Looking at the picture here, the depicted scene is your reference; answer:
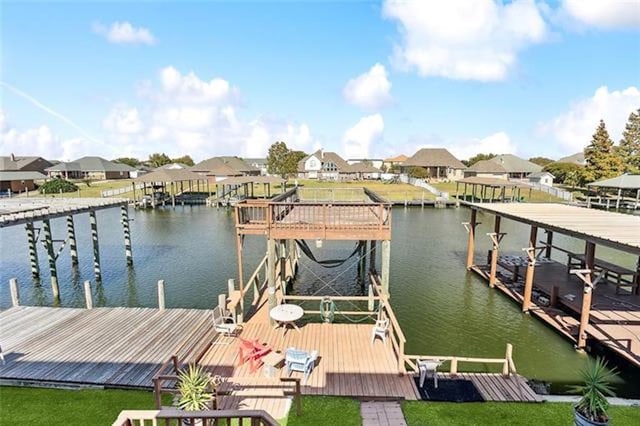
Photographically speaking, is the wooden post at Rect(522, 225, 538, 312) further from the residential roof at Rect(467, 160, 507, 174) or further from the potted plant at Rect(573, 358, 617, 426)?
the residential roof at Rect(467, 160, 507, 174)

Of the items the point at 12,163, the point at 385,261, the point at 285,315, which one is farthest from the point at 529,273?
the point at 12,163

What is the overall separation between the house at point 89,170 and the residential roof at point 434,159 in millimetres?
69960

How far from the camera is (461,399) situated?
28.4ft

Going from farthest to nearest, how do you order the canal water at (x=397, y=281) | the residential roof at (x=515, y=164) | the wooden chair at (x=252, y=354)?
the residential roof at (x=515, y=164), the canal water at (x=397, y=281), the wooden chair at (x=252, y=354)

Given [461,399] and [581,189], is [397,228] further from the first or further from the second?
[581,189]

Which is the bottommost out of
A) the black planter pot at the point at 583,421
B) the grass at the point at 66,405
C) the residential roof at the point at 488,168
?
the grass at the point at 66,405

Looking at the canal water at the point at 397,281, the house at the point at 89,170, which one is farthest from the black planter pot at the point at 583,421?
the house at the point at 89,170

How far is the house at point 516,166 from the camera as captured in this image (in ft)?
246

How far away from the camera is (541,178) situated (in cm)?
7244

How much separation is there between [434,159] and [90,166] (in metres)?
79.6

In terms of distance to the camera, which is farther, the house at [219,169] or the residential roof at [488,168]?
the house at [219,169]

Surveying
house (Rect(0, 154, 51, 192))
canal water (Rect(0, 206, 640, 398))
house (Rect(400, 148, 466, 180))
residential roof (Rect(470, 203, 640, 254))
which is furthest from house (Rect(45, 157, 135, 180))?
residential roof (Rect(470, 203, 640, 254))

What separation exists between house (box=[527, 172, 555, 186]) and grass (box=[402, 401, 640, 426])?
2917 inches

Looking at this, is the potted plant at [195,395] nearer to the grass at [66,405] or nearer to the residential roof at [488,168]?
the grass at [66,405]
